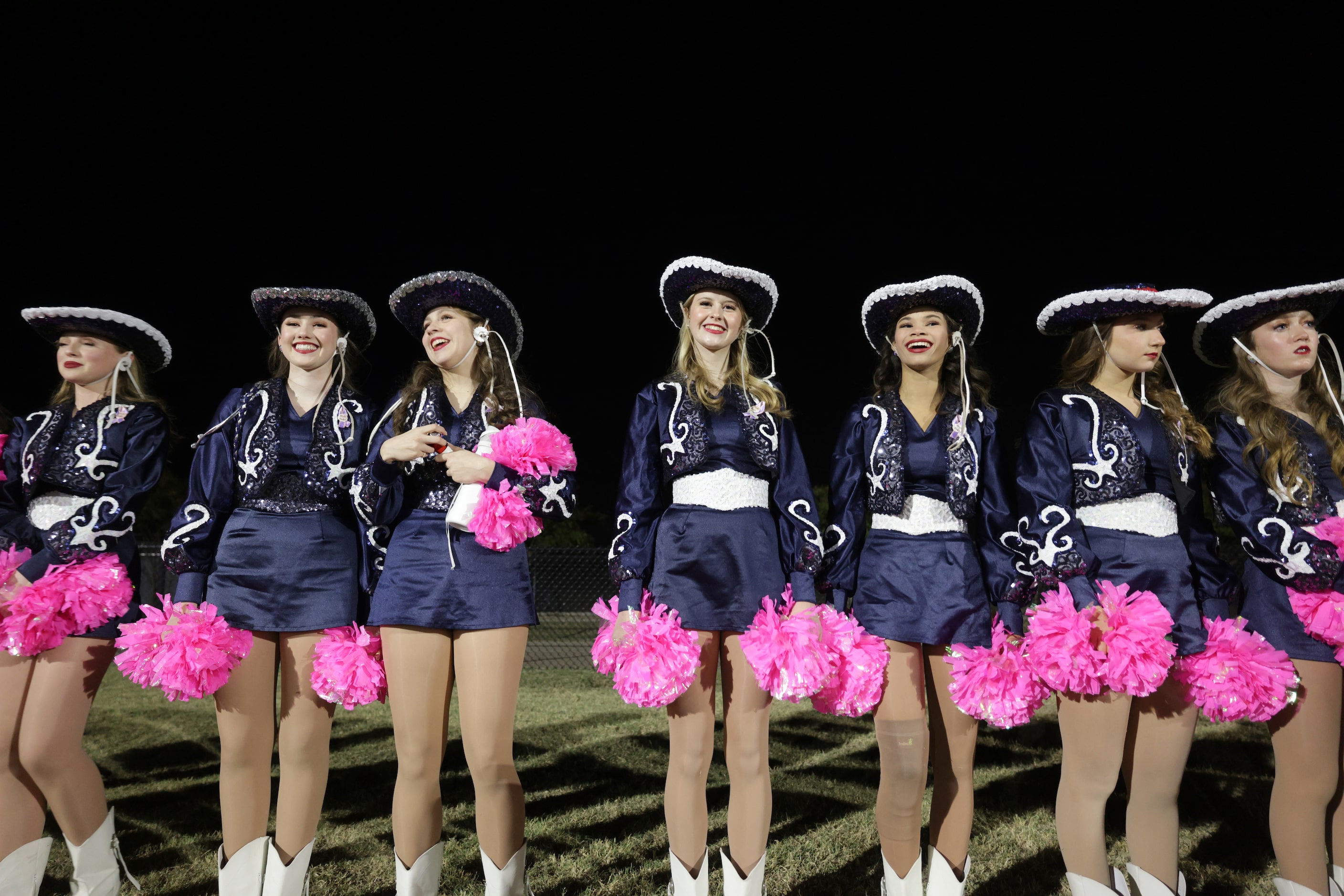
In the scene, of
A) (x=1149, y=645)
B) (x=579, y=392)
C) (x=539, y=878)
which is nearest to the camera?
(x=1149, y=645)

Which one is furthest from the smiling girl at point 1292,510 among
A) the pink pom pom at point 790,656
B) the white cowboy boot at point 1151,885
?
the pink pom pom at point 790,656

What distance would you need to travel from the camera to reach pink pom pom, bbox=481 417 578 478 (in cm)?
282

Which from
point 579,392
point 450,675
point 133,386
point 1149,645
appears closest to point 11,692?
point 133,386

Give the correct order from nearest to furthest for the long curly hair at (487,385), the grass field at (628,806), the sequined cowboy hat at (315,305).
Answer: the long curly hair at (487,385) < the sequined cowboy hat at (315,305) < the grass field at (628,806)

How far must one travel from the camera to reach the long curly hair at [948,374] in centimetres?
312

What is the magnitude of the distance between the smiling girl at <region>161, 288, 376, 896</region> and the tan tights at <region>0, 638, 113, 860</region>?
55 cm

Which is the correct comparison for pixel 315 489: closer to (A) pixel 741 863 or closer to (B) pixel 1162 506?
(A) pixel 741 863

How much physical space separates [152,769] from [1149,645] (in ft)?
18.3

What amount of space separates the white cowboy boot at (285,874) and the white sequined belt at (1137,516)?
9.15 feet

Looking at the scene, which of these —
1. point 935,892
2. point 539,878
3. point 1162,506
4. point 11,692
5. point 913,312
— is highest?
point 913,312

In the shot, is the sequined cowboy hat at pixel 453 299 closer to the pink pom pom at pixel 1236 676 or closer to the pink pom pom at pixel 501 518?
the pink pom pom at pixel 501 518

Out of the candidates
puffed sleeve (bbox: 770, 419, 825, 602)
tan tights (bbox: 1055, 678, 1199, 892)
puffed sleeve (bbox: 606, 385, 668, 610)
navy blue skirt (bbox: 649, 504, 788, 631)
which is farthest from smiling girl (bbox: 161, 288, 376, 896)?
tan tights (bbox: 1055, 678, 1199, 892)

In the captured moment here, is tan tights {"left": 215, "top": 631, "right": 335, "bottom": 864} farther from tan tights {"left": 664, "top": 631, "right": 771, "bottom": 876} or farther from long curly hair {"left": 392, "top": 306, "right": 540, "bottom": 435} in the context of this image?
tan tights {"left": 664, "top": 631, "right": 771, "bottom": 876}

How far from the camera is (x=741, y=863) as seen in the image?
2756 mm
